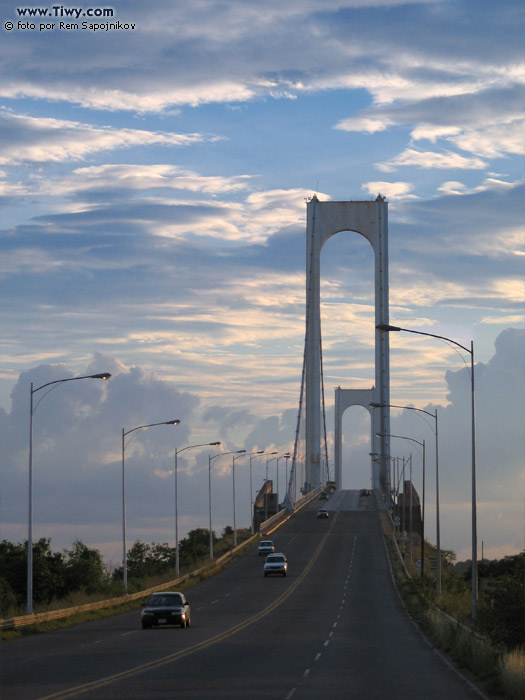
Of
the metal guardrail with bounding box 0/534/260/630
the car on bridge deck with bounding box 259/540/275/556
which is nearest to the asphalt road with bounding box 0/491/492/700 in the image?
the metal guardrail with bounding box 0/534/260/630

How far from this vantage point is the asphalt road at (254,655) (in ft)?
65.5

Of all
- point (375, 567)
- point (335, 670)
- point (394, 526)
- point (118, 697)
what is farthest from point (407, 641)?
point (394, 526)

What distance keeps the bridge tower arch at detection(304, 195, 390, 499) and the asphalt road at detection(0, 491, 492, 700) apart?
74.4 metres

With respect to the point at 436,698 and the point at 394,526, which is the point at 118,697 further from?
the point at 394,526

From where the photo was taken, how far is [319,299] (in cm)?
13962

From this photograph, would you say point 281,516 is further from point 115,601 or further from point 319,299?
point 115,601

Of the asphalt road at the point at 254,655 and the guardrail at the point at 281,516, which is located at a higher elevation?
the asphalt road at the point at 254,655

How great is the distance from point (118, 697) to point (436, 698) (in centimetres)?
531

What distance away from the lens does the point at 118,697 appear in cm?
1856

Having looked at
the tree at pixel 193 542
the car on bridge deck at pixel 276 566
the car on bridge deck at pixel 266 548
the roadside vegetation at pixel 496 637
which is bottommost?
the tree at pixel 193 542

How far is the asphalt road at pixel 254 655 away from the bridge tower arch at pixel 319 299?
74386mm

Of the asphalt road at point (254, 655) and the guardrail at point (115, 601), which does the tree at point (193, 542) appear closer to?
the guardrail at point (115, 601)

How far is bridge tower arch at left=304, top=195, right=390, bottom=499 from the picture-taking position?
437 ft

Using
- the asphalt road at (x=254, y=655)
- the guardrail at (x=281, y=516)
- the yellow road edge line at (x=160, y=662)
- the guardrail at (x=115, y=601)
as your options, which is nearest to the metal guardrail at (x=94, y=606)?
the guardrail at (x=115, y=601)
